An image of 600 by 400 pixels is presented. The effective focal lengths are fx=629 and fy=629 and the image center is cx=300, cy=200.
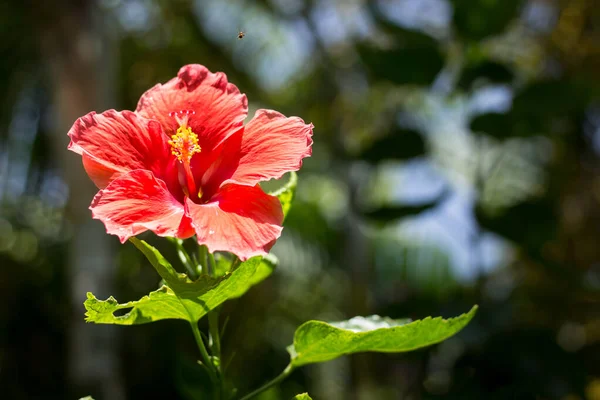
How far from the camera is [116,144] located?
2.52 feet

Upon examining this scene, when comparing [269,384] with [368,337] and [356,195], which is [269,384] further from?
[356,195]

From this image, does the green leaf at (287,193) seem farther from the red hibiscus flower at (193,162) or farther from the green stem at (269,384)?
the green stem at (269,384)

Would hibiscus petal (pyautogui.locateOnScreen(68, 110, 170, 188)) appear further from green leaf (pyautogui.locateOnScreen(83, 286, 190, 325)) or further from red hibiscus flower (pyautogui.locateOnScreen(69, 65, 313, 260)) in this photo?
green leaf (pyautogui.locateOnScreen(83, 286, 190, 325))

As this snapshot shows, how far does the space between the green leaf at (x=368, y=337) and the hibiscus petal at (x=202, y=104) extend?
280 mm

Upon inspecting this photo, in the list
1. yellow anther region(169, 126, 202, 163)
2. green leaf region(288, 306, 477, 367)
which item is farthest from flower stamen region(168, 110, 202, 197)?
green leaf region(288, 306, 477, 367)

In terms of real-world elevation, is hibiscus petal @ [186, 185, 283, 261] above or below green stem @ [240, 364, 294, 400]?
above

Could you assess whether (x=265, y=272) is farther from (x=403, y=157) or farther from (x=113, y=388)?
(x=113, y=388)

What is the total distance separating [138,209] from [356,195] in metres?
2.81

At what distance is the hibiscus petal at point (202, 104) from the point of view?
0.84 m

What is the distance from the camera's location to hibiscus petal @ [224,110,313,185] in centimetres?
76

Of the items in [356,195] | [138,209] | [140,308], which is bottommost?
[356,195]

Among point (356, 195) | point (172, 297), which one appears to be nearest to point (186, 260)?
point (172, 297)

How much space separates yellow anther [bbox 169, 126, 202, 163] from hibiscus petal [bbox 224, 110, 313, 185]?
0.05 metres

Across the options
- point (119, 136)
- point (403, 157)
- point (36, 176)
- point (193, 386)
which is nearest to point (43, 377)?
point (36, 176)
